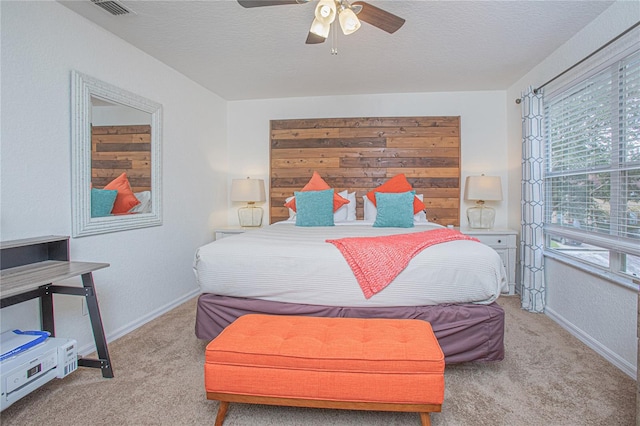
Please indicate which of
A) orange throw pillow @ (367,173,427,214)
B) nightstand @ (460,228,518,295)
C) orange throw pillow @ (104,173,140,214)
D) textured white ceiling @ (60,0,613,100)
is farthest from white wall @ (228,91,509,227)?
orange throw pillow @ (104,173,140,214)

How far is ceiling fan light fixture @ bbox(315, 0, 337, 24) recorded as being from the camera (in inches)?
70.8

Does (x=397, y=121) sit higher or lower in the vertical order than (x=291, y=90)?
lower

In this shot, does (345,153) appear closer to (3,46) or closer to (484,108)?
(484,108)

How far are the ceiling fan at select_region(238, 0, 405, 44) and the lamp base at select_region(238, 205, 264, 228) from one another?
2.62 m

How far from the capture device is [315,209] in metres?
3.49

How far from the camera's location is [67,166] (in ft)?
7.27

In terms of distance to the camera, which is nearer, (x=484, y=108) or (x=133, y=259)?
(x=133, y=259)

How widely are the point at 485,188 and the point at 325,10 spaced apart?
283 centimetres

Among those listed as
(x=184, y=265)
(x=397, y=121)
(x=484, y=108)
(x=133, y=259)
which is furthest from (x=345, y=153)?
(x=133, y=259)

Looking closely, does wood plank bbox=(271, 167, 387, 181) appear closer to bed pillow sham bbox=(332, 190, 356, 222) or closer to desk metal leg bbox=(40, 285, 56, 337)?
bed pillow sham bbox=(332, 190, 356, 222)

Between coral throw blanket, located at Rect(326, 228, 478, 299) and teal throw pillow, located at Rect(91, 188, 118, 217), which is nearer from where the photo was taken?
coral throw blanket, located at Rect(326, 228, 478, 299)

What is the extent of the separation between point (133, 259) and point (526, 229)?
11.9 ft

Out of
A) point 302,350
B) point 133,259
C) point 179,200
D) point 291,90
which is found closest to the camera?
point 302,350

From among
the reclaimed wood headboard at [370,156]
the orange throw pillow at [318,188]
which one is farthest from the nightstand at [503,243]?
the orange throw pillow at [318,188]
